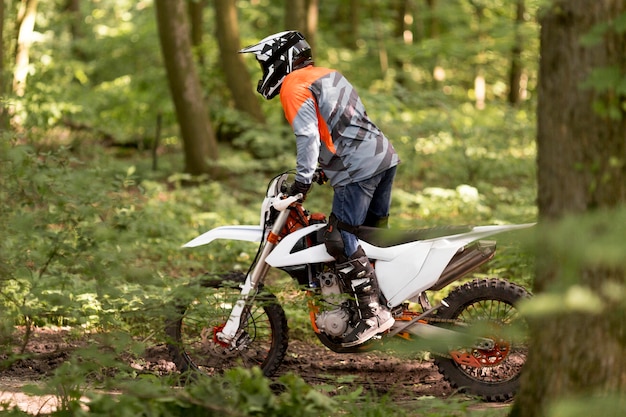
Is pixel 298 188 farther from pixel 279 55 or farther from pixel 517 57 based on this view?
pixel 517 57

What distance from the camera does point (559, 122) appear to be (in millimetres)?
3334

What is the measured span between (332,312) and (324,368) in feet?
2.29

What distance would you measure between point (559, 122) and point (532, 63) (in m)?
18.6

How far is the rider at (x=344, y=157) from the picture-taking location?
5.35 meters

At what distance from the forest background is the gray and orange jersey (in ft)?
2.96

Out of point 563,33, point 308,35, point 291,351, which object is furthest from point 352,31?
point 563,33

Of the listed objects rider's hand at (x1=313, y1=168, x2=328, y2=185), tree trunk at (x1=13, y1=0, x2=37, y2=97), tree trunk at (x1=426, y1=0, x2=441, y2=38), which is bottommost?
rider's hand at (x1=313, y1=168, x2=328, y2=185)

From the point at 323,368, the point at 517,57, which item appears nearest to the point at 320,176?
the point at 323,368

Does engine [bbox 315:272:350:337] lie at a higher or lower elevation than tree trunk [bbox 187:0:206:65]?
lower

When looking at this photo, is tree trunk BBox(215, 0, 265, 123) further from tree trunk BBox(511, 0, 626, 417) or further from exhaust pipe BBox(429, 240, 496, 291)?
tree trunk BBox(511, 0, 626, 417)

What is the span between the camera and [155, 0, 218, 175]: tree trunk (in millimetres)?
12438

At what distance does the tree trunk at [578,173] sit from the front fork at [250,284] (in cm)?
239

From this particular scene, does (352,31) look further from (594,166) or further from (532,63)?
(594,166)

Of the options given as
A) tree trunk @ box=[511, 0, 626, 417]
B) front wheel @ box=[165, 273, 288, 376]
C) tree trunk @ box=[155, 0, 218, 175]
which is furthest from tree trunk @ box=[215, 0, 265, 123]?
tree trunk @ box=[511, 0, 626, 417]
